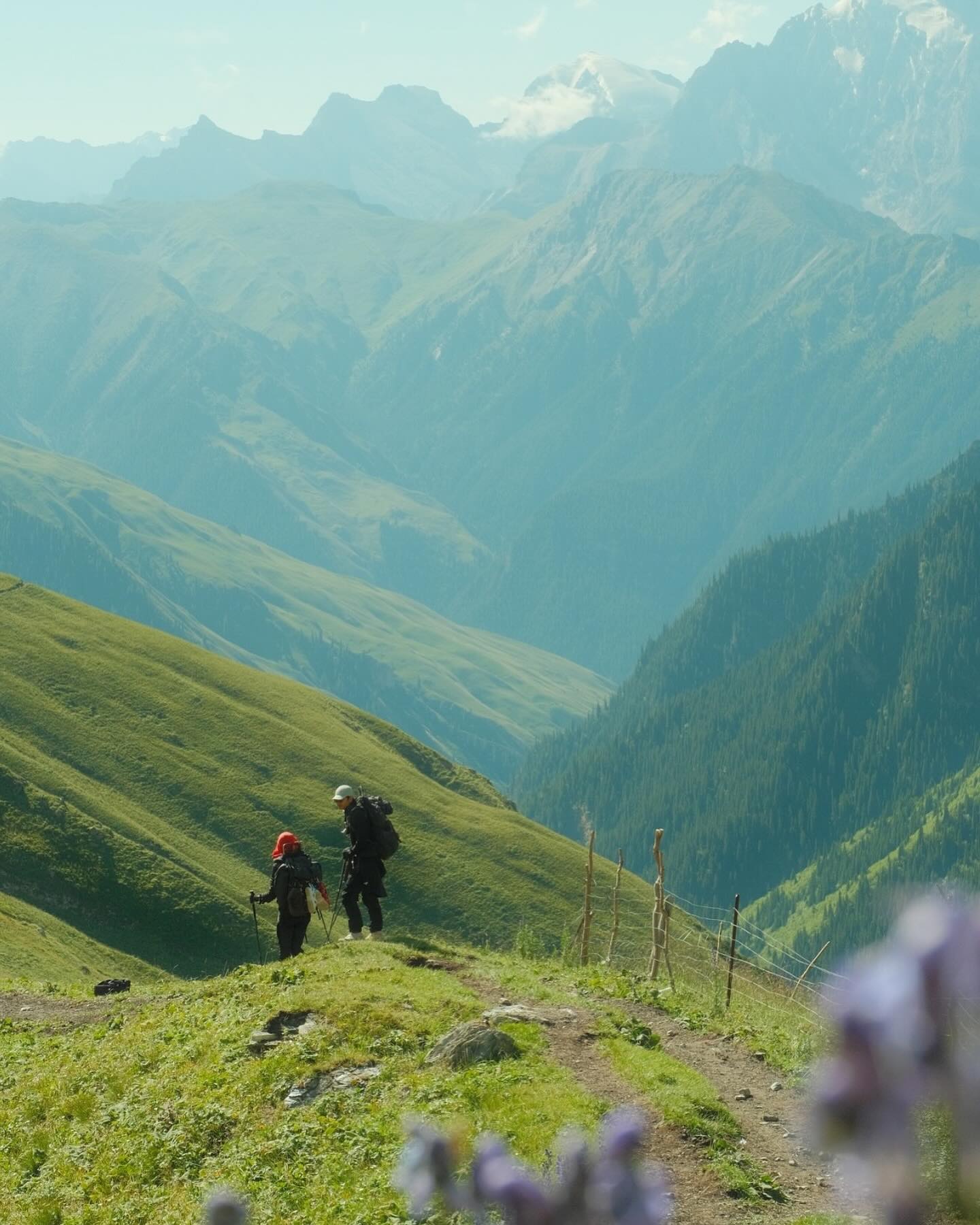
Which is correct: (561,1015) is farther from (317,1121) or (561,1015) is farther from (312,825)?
(312,825)

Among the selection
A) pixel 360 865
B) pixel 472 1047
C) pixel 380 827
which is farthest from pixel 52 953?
pixel 472 1047

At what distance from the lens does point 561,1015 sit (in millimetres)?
29156

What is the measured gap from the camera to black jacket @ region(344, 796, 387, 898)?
3734 centimetres

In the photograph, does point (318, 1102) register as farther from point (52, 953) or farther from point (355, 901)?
point (52, 953)

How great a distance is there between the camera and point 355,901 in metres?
39.6

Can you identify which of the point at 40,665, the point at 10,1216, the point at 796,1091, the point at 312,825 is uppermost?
the point at 40,665

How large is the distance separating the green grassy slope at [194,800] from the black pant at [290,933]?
5972 cm

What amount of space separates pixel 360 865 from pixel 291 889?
A: 2046mm

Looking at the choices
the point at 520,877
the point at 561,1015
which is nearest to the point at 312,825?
the point at 520,877

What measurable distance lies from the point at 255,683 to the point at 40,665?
28.9 meters

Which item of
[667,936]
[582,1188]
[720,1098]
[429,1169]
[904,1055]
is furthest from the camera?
[667,936]

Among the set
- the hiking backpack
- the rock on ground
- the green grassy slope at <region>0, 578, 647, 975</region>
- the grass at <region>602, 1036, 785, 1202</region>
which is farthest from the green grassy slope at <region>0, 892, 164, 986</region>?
the grass at <region>602, 1036, 785, 1202</region>

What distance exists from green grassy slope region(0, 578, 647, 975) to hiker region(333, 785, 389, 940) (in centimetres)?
5978

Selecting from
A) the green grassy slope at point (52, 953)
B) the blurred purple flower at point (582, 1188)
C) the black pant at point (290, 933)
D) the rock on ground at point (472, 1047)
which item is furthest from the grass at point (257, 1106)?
the green grassy slope at point (52, 953)
